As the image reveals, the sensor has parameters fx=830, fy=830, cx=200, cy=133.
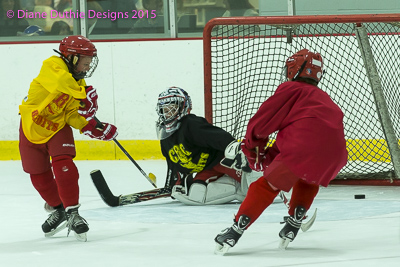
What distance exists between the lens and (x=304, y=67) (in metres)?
3.20

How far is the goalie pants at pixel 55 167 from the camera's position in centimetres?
360

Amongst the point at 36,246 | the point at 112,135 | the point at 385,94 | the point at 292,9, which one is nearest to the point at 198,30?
the point at 292,9

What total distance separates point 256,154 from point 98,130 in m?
1.02

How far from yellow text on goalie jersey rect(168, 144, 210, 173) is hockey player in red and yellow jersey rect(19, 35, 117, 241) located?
2.63ft

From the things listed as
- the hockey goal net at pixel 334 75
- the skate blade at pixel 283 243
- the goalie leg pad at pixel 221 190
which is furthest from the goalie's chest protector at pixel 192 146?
the skate blade at pixel 283 243

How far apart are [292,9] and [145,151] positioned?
1.56 metres

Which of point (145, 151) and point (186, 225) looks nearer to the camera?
point (186, 225)

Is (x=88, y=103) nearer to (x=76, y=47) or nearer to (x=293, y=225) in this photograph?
(x=76, y=47)

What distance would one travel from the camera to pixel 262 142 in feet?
10.4

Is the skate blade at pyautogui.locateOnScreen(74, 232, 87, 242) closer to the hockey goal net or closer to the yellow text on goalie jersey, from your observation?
the yellow text on goalie jersey

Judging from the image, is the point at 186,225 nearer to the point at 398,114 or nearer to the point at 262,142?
the point at 262,142

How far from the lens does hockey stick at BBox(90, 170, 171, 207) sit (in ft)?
14.8

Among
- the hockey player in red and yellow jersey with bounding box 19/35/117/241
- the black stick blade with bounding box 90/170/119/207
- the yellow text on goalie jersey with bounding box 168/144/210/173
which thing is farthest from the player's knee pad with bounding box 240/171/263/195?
the hockey player in red and yellow jersey with bounding box 19/35/117/241

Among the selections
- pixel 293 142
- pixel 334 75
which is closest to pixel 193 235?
pixel 293 142
